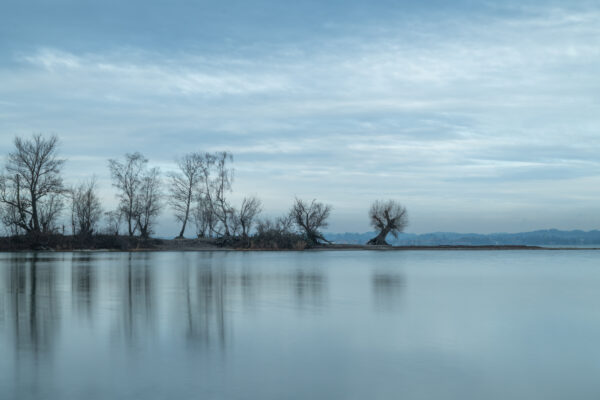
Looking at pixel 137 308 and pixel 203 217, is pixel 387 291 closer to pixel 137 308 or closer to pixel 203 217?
pixel 137 308

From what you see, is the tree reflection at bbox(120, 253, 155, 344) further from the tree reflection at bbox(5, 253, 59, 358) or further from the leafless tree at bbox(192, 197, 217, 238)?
the leafless tree at bbox(192, 197, 217, 238)

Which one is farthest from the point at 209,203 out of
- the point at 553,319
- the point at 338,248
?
the point at 553,319

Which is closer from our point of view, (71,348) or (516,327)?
(71,348)

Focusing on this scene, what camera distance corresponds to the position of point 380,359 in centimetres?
514

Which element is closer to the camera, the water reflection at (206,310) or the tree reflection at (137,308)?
the water reflection at (206,310)

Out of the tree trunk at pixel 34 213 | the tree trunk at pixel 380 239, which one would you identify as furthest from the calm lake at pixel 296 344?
the tree trunk at pixel 380 239

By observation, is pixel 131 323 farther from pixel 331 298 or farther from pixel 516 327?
pixel 516 327

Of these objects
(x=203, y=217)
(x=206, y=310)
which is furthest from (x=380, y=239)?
(x=206, y=310)

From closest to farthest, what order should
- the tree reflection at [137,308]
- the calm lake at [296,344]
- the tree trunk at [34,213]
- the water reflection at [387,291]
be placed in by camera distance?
1. the calm lake at [296,344]
2. the tree reflection at [137,308]
3. the water reflection at [387,291]
4. the tree trunk at [34,213]

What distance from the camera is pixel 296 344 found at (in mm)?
5793

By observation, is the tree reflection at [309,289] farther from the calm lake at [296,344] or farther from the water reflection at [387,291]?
the water reflection at [387,291]

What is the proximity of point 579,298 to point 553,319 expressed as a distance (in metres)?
3.20

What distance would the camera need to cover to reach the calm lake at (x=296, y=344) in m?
4.21

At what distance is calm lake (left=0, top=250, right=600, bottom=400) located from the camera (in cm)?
421
